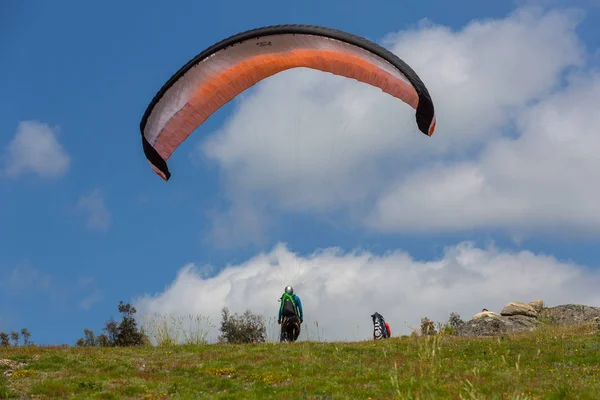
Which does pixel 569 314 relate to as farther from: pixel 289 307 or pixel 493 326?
pixel 289 307

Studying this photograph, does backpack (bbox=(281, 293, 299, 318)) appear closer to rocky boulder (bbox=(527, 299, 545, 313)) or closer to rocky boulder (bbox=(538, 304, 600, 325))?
rocky boulder (bbox=(538, 304, 600, 325))

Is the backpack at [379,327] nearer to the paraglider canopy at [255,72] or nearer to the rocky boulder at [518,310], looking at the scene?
the rocky boulder at [518,310]

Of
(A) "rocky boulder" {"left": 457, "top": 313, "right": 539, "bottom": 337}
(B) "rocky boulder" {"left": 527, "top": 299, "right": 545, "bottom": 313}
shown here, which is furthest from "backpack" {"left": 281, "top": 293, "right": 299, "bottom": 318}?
(B) "rocky boulder" {"left": 527, "top": 299, "right": 545, "bottom": 313}

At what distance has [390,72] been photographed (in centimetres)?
1324

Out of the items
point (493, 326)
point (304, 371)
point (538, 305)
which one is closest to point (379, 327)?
point (493, 326)

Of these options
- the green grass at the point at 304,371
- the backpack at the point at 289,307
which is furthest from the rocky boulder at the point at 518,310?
the backpack at the point at 289,307

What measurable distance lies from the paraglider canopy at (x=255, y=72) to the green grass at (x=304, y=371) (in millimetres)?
5522

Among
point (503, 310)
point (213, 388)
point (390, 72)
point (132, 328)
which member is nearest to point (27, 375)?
point (213, 388)

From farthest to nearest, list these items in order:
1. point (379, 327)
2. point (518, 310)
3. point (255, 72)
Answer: point (518, 310)
point (379, 327)
point (255, 72)

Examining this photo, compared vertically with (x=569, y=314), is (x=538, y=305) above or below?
above

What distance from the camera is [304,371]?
1449 cm

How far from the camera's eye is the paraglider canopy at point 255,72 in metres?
13.2

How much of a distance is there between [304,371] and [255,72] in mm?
8215

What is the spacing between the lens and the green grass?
11.5 m
